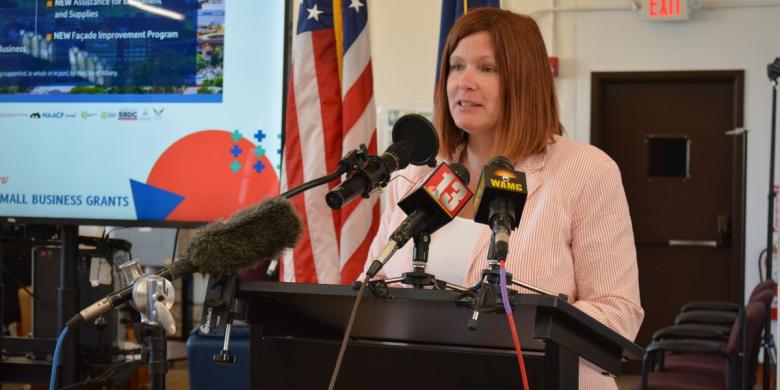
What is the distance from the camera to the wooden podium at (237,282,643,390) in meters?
1.33

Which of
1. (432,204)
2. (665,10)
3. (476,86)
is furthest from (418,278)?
(665,10)

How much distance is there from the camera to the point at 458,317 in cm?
138

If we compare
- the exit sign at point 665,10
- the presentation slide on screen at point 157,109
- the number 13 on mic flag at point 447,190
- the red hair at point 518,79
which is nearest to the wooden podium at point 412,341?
the number 13 on mic flag at point 447,190

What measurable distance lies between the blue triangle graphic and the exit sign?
208 inches

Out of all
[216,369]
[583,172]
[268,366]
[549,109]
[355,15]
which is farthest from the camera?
[216,369]

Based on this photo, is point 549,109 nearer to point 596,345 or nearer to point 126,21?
point 596,345

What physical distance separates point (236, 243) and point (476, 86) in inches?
33.5

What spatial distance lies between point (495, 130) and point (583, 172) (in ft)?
0.79

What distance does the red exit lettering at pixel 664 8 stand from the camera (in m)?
7.26

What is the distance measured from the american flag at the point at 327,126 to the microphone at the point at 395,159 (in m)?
1.79

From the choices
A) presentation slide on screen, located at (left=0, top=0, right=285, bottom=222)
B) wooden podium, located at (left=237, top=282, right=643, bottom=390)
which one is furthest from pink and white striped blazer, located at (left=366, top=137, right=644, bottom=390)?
presentation slide on screen, located at (left=0, top=0, right=285, bottom=222)

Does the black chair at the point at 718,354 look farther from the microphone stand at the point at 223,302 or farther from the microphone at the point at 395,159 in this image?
the microphone stand at the point at 223,302

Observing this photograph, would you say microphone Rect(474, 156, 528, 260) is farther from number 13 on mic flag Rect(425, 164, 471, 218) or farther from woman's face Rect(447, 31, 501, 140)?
woman's face Rect(447, 31, 501, 140)

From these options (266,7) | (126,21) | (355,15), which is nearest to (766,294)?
(355,15)
